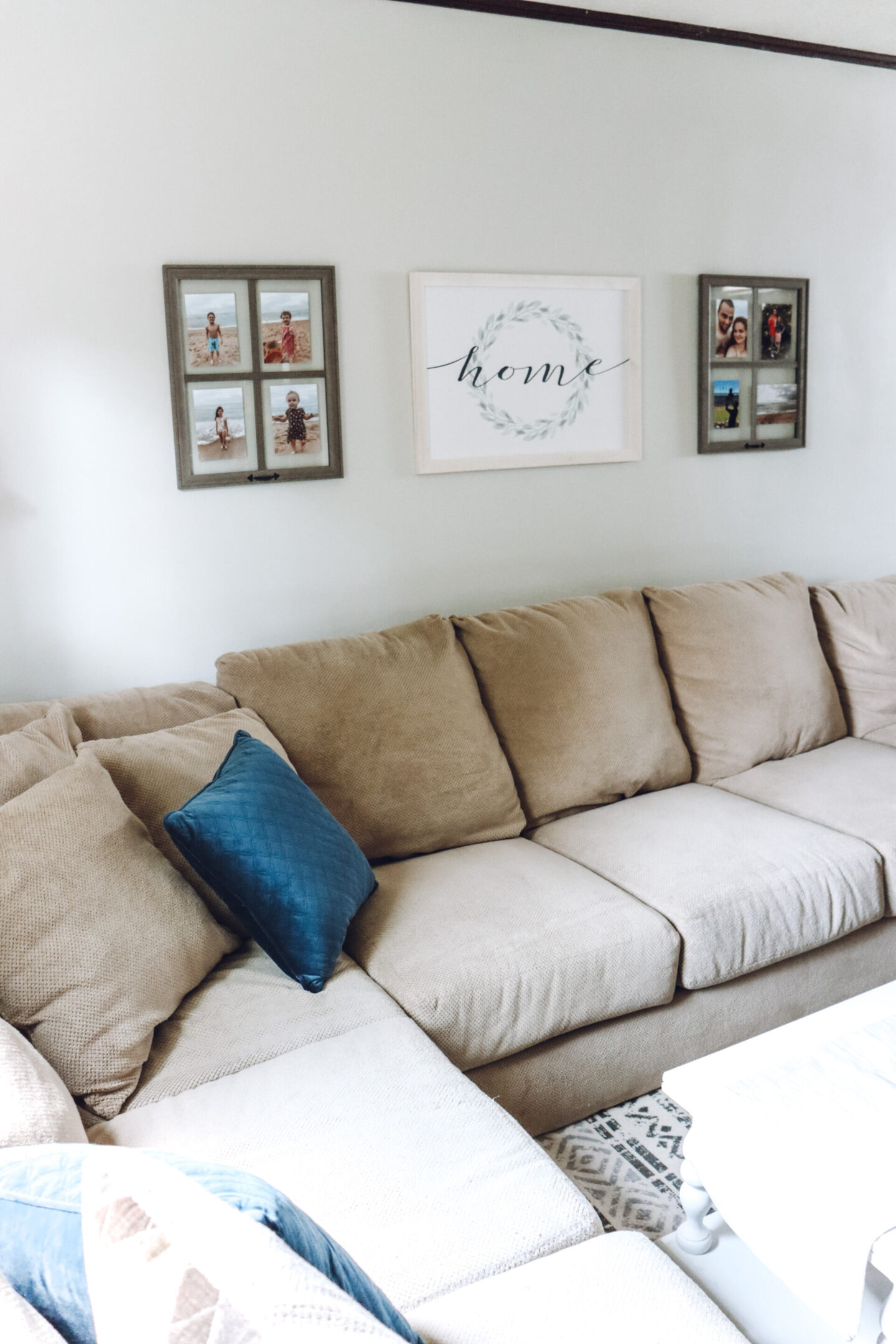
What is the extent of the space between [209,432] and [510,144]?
1.15m

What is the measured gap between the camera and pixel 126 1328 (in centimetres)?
67

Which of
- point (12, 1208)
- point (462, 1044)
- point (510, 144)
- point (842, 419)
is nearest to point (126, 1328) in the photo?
point (12, 1208)

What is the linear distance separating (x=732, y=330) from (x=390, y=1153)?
2629 millimetres

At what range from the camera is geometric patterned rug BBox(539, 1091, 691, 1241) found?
70.9 inches

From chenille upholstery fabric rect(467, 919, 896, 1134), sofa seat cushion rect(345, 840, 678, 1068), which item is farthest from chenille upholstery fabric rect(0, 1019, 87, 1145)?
chenille upholstery fabric rect(467, 919, 896, 1134)

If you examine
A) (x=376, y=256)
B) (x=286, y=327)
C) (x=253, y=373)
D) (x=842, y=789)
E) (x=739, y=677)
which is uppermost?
(x=376, y=256)

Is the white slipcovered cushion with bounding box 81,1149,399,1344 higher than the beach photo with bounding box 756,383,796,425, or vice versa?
the beach photo with bounding box 756,383,796,425

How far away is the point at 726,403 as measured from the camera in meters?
3.24

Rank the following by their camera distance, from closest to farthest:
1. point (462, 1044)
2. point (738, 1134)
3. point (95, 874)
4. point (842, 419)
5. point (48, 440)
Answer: point (738, 1134) → point (95, 874) → point (462, 1044) → point (48, 440) → point (842, 419)

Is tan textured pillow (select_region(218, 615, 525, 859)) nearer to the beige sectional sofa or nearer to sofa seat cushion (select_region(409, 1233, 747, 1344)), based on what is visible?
the beige sectional sofa

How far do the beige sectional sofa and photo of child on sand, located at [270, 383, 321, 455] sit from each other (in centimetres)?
54

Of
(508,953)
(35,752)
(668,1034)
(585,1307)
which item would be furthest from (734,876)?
(35,752)

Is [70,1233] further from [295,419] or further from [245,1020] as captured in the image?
[295,419]

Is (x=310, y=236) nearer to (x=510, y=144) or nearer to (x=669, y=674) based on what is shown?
(x=510, y=144)
